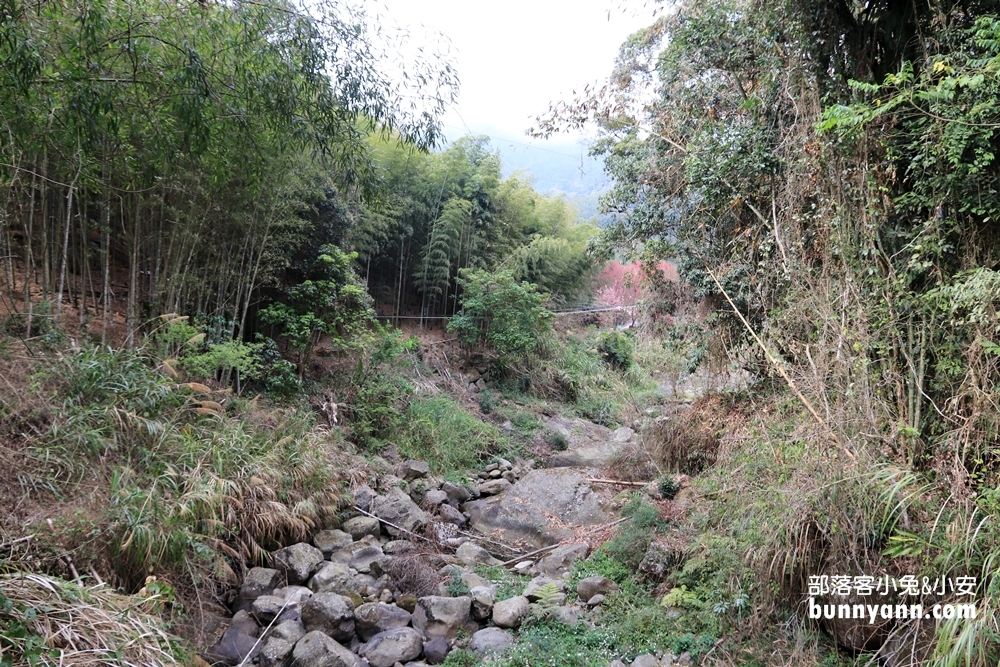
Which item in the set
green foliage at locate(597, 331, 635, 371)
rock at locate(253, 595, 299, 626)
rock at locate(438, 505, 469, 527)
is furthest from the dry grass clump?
green foliage at locate(597, 331, 635, 371)

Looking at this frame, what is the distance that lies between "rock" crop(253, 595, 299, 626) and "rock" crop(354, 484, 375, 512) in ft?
5.02

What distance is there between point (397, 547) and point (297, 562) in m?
0.89

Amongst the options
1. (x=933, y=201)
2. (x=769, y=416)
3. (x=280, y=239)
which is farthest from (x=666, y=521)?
(x=280, y=239)

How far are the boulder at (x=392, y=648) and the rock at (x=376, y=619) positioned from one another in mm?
115

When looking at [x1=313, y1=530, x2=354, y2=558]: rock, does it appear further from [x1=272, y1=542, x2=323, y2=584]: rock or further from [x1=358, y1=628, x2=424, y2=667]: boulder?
[x1=358, y1=628, x2=424, y2=667]: boulder

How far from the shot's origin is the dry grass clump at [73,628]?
2.22 m

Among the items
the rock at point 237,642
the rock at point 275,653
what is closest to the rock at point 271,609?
the rock at point 237,642

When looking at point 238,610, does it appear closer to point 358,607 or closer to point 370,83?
point 358,607

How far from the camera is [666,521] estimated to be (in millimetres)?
4535

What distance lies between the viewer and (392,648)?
11.0ft

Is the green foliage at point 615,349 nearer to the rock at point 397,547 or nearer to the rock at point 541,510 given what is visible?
the rock at point 541,510

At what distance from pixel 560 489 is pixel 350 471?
2212 millimetres

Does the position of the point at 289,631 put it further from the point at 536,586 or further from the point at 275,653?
the point at 536,586

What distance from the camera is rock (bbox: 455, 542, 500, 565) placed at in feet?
15.8
